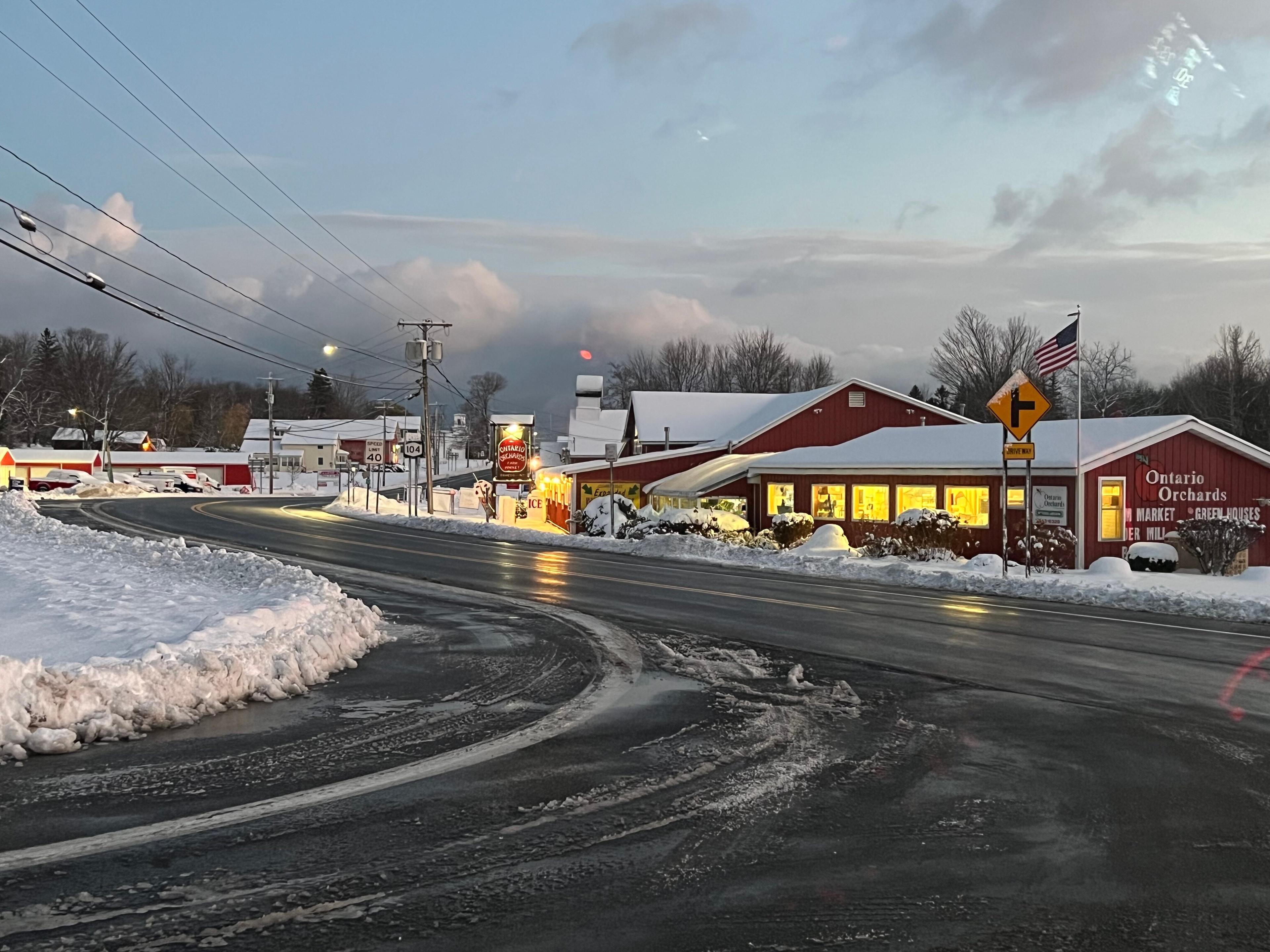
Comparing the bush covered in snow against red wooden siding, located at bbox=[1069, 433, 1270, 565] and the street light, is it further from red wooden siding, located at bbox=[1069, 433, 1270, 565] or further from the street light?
the street light

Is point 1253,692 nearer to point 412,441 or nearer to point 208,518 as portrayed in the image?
point 208,518

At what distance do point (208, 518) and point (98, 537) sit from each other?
1972 cm

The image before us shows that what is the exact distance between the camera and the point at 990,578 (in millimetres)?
21734

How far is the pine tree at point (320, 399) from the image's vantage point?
168500mm

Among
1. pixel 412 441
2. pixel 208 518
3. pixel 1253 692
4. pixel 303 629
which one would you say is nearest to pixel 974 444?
pixel 1253 692

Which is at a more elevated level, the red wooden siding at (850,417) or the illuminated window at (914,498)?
the red wooden siding at (850,417)

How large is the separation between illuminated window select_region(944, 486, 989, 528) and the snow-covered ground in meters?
19.2

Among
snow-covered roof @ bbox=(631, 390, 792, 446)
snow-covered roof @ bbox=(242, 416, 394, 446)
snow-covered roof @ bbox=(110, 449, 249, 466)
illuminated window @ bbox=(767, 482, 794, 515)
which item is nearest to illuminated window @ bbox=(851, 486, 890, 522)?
illuminated window @ bbox=(767, 482, 794, 515)

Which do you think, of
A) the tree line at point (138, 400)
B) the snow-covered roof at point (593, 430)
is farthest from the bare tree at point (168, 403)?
the snow-covered roof at point (593, 430)

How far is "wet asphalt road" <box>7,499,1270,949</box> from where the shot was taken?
4562 mm

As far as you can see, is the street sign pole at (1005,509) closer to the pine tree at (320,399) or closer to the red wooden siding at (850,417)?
the red wooden siding at (850,417)

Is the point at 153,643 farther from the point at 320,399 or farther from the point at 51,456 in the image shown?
the point at 320,399

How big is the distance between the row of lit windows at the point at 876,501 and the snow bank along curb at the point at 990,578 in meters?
3.06

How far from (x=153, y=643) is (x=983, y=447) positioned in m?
25.7
